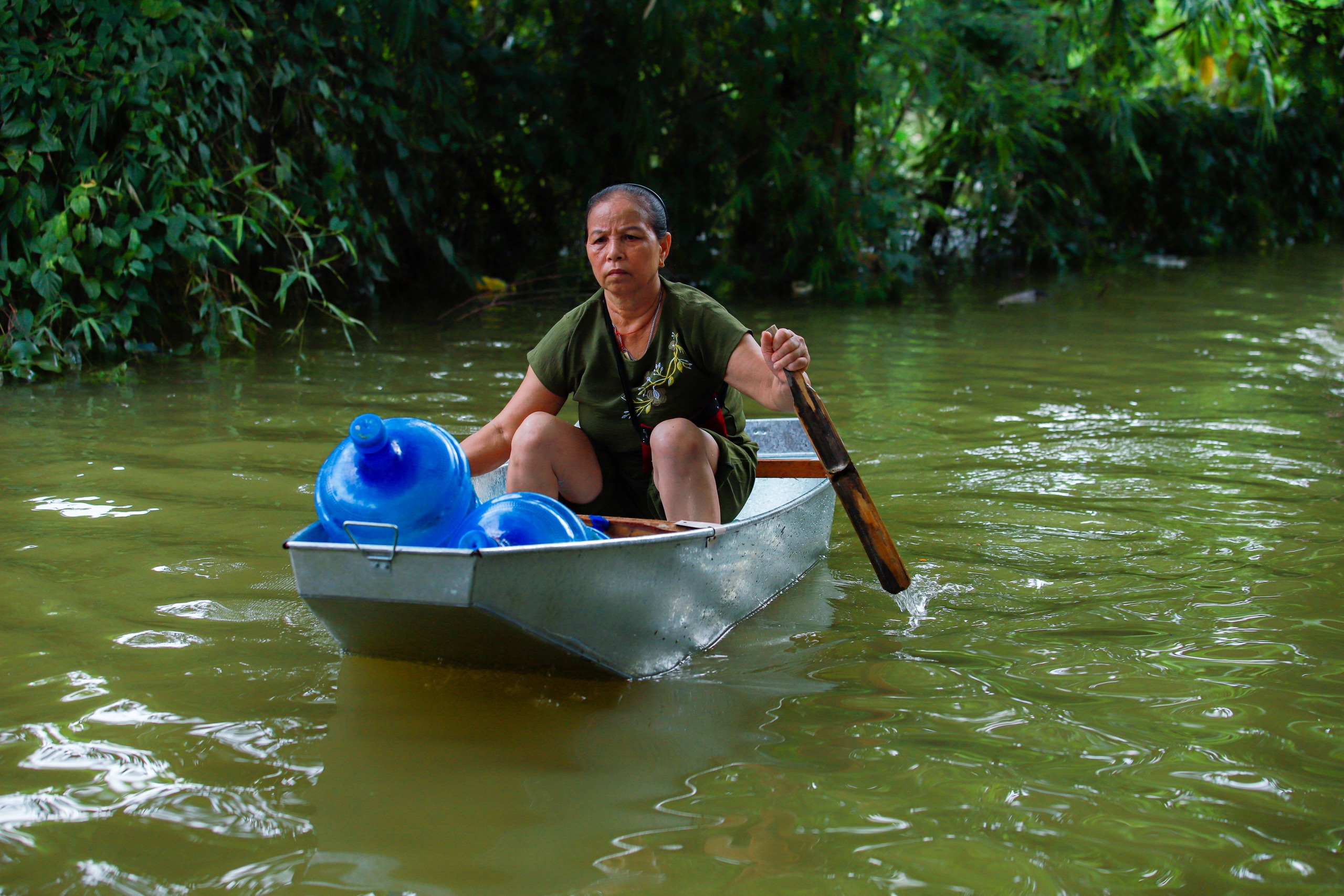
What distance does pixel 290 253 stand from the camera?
793 cm

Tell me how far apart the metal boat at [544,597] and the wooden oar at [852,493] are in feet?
0.74

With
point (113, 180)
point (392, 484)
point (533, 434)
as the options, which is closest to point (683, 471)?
point (533, 434)

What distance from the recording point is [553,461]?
10.3ft

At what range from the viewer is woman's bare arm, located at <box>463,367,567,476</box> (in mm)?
3191

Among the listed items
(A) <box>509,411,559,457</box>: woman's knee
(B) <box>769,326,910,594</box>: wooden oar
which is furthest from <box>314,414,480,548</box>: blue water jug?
(B) <box>769,326,910,594</box>: wooden oar

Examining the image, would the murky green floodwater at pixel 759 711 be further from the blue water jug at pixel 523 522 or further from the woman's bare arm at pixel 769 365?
the woman's bare arm at pixel 769 365

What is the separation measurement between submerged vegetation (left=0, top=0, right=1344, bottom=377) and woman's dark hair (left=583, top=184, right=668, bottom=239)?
392 centimetres

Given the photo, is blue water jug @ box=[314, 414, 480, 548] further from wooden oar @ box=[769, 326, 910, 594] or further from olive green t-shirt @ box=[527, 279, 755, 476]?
wooden oar @ box=[769, 326, 910, 594]

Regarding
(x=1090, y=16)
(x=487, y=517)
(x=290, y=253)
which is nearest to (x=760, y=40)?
(x=1090, y=16)

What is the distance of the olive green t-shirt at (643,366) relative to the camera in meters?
3.08

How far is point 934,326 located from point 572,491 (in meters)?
6.36

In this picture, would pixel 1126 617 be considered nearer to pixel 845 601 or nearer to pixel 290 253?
pixel 845 601

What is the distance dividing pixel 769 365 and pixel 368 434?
109 cm

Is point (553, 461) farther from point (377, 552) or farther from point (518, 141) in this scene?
point (518, 141)
